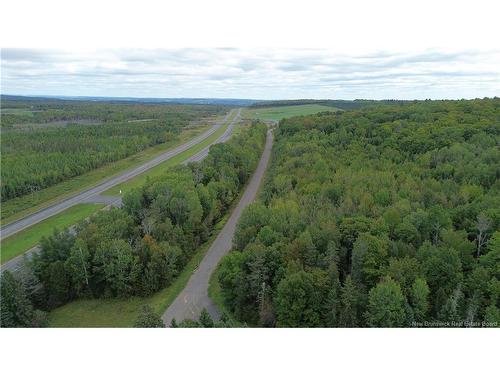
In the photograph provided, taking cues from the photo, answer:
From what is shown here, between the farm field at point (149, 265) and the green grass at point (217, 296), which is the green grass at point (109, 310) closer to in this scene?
the farm field at point (149, 265)

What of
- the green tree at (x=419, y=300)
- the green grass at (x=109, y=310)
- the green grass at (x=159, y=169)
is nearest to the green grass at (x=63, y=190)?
the green grass at (x=159, y=169)

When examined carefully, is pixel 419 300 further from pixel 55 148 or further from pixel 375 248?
pixel 55 148

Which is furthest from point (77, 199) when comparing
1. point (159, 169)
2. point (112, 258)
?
point (112, 258)

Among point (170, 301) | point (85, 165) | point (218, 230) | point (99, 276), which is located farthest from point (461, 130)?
point (85, 165)

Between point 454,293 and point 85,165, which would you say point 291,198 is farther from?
point 85,165

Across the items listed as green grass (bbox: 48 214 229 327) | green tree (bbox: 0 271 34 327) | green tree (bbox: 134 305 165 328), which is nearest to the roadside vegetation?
green grass (bbox: 48 214 229 327)

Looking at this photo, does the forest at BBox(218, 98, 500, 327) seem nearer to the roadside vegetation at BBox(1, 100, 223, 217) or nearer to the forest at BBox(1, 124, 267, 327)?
the forest at BBox(1, 124, 267, 327)

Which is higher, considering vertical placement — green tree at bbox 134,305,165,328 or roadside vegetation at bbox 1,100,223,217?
roadside vegetation at bbox 1,100,223,217
